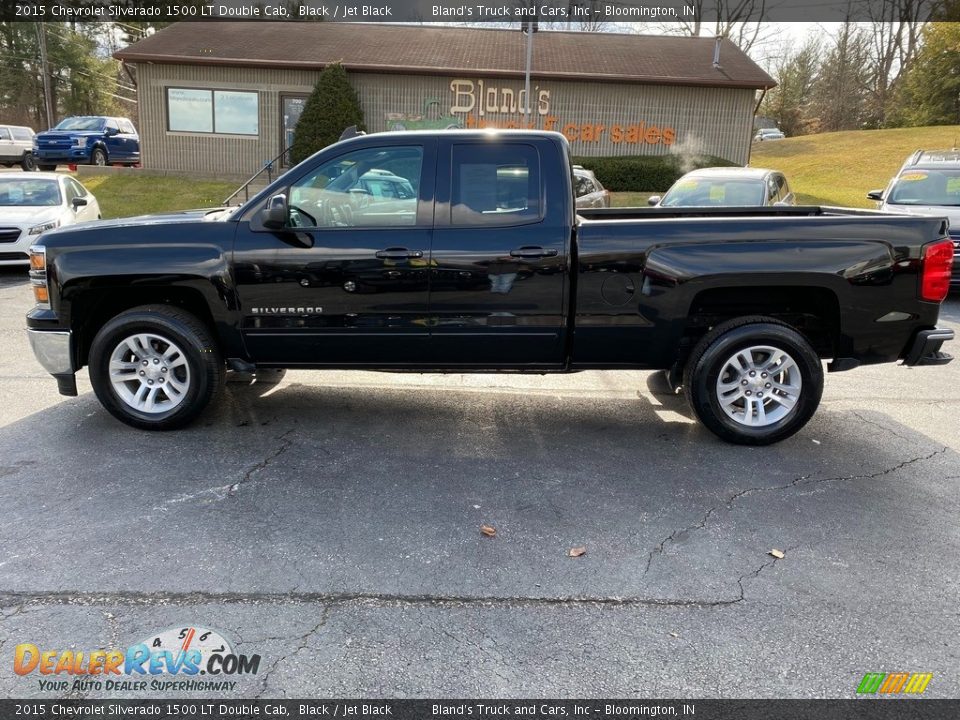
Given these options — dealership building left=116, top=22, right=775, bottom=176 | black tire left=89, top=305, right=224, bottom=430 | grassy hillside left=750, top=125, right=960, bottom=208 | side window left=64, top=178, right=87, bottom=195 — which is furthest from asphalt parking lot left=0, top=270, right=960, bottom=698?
grassy hillside left=750, top=125, right=960, bottom=208

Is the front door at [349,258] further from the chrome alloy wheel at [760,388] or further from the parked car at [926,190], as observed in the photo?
the parked car at [926,190]

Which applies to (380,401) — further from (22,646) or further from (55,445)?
(22,646)

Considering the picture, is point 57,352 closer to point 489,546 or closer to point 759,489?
point 489,546

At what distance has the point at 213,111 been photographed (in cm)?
2238

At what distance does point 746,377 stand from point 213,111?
21.4m

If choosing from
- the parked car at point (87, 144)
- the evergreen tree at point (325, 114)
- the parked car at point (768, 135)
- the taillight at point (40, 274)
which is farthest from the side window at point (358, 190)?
the parked car at point (768, 135)

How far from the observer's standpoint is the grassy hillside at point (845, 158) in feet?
87.1

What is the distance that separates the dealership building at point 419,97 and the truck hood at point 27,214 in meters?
11.5

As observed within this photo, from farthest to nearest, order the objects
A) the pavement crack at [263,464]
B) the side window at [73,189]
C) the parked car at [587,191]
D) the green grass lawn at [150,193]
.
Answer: the green grass lawn at [150,193] → the side window at [73,189] → the parked car at [587,191] → the pavement crack at [263,464]

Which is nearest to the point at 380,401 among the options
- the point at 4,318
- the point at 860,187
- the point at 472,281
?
the point at 472,281

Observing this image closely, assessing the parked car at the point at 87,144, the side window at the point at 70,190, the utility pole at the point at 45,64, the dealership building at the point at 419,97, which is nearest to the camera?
the side window at the point at 70,190

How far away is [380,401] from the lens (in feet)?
19.3

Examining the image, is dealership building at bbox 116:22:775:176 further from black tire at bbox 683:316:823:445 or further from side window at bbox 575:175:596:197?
black tire at bbox 683:316:823:445

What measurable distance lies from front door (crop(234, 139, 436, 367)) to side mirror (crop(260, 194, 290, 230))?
9 centimetres
